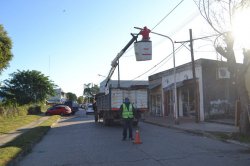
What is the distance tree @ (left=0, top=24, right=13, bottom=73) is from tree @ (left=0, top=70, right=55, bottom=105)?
28.4 metres

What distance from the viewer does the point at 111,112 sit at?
2364cm

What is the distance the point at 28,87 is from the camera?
61.5 m

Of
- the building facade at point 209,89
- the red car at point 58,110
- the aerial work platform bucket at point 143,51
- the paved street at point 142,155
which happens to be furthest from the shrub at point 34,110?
the paved street at point 142,155

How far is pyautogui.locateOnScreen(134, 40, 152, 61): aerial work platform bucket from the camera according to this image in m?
16.6

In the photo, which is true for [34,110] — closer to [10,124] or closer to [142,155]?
[10,124]

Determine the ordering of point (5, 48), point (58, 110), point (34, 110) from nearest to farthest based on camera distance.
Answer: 1. point (5, 48)
2. point (58, 110)
3. point (34, 110)

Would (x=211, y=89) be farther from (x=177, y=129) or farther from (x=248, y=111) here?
(x=248, y=111)

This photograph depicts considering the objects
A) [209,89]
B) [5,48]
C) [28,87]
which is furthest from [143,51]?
[28,87]

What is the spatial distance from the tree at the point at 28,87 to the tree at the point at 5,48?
2838cm

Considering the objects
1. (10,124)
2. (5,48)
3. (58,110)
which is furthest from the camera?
(58,110)

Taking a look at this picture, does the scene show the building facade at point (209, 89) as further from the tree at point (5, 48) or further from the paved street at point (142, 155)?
the tree at point (5, 48)

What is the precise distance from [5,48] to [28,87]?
29341 mm

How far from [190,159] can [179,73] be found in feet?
68.4

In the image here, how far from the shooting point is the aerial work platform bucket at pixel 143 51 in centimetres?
1660
